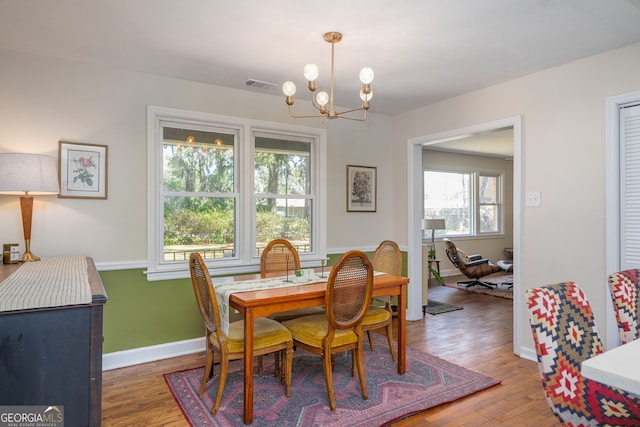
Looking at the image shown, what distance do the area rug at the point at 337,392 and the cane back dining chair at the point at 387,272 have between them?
0.91 ft

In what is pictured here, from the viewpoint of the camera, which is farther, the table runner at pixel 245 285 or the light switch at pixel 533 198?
the light switch at pixel 533 198

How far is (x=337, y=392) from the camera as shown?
8.82 ft

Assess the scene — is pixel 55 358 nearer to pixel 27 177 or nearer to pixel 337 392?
pixel 27 177

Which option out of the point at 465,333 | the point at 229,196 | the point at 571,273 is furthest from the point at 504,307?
the point at 229,196

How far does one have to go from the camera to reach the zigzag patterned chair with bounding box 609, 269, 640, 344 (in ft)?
5.74

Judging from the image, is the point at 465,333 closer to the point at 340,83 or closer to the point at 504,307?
the point at 504,307

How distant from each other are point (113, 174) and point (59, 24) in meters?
1.17

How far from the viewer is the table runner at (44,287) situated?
1449mm

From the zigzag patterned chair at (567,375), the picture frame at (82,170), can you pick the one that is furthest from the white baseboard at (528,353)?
the picture frame at (82,170)

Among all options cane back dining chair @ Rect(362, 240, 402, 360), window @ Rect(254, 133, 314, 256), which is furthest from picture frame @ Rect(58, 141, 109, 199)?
cane back dining chair @ Rect(362, 240, 402, 360)

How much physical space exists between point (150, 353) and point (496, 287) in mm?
5360

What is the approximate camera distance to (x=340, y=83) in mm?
Result: 3635

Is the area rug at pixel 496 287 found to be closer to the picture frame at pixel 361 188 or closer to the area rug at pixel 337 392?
the picture frame at pixel 361 188

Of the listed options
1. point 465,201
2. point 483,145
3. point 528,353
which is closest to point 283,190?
point 528,353
